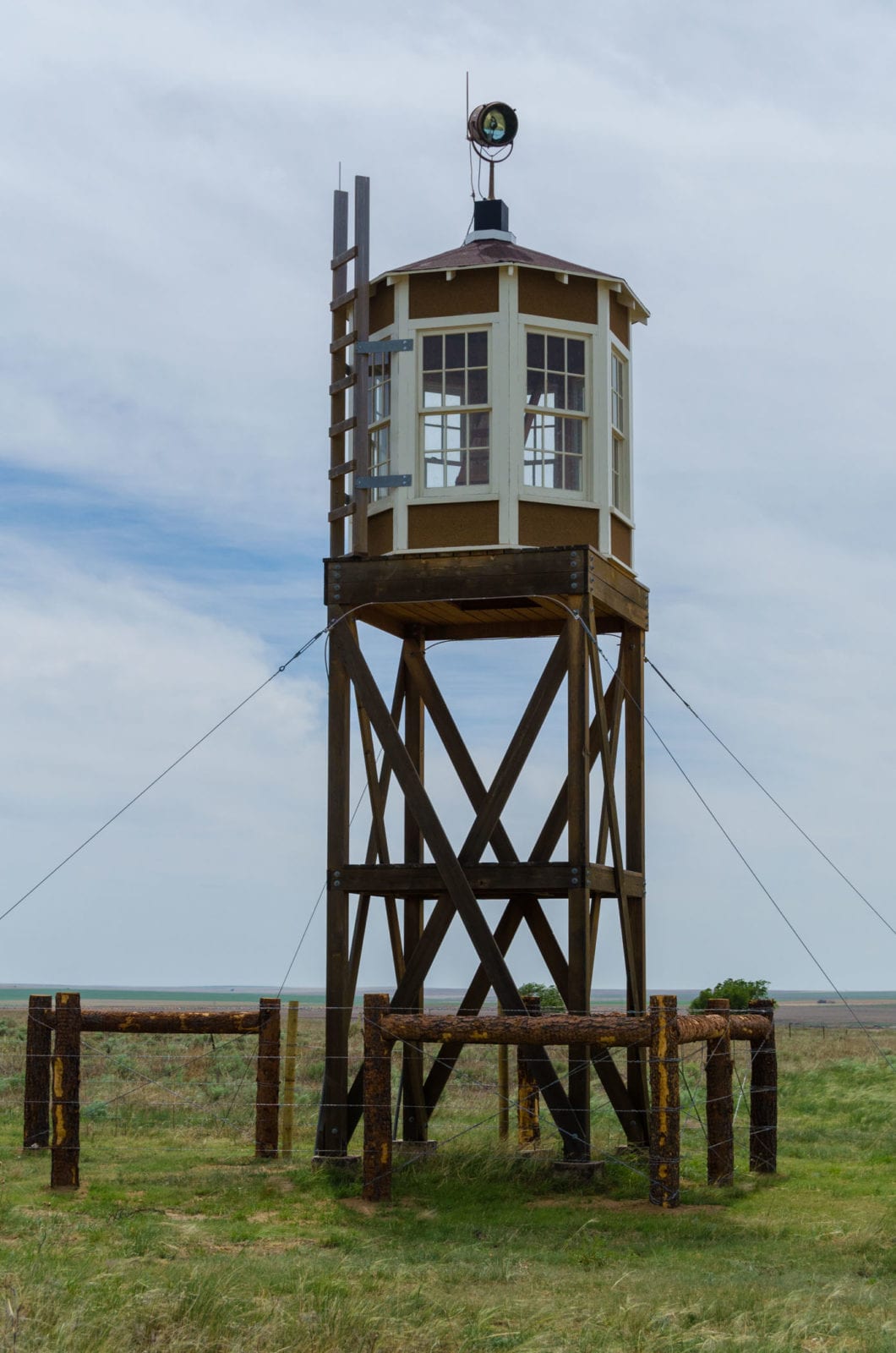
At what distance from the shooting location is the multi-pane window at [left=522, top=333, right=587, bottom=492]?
54.5 feet

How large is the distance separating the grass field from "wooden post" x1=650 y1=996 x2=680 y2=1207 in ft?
0.85

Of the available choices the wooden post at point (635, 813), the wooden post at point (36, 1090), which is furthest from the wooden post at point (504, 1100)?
the wooden post at point (36, 1090)

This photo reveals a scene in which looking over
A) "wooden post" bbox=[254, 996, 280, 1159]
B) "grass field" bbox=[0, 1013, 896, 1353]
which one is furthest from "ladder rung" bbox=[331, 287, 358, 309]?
"grass field" bbox=[0, 1013, 896, 1353]

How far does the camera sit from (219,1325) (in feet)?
29.8

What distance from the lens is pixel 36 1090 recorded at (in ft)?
53.8

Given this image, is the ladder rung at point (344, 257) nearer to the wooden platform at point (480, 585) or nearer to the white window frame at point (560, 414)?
the white window frame at point (560, 414)

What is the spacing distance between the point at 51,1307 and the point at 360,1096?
711 centimetres

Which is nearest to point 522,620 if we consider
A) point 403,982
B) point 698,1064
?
→ point 403,982

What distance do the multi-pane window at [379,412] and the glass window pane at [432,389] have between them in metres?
0.37

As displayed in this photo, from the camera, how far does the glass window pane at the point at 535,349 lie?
54.3ft

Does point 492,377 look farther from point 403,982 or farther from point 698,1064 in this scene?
point 698,1064

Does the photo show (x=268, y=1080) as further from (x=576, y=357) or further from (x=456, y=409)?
(x=576, y=357)

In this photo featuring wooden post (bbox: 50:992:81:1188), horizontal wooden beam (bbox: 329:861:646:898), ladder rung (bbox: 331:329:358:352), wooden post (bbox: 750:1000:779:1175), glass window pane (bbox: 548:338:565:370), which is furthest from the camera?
ladder rung (bbox: 331:329:358:352)

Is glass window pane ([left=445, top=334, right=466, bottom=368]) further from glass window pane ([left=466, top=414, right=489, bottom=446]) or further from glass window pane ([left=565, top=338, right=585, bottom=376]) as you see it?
glass window pane ([left=565, top=338, right=585, bottom=376])
